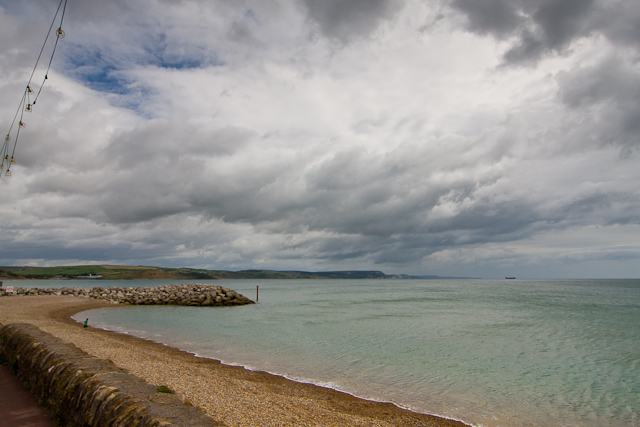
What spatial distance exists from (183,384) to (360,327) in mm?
22057

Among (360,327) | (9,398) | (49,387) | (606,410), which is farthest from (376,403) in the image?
(360,327)

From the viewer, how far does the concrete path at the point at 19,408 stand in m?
7.63

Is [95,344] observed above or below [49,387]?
below

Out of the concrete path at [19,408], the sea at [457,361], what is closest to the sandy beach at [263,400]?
the sea at [457,361]

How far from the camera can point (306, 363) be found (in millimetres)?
17938

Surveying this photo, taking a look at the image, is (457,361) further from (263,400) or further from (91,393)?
(91,393)

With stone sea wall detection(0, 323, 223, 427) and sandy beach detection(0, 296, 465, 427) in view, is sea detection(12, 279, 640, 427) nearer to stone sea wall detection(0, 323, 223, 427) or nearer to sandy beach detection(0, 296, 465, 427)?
sandy beach detection(0, 296, 465, 427)

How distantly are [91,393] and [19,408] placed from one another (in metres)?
3.15

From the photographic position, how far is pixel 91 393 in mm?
6855

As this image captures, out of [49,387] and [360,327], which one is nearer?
[49,387]

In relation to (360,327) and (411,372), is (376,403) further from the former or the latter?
(360,327)

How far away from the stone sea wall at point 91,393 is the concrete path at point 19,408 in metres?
0.16

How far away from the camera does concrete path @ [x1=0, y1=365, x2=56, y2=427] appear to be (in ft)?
25.0

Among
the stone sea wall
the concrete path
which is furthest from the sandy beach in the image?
the concrete path
